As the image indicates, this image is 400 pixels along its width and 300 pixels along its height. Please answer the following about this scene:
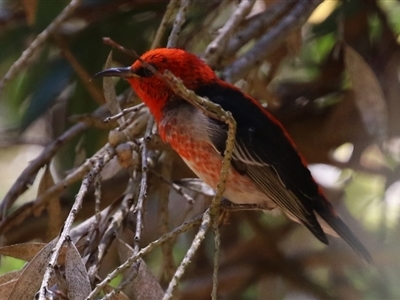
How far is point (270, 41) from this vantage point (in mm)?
2344

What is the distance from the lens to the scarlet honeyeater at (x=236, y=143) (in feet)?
7.04

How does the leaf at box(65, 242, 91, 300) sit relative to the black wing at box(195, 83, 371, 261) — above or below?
above

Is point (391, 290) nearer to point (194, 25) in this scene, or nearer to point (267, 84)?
point (267, 84)

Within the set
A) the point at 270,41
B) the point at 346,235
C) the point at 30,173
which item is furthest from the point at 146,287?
the point at 270,41

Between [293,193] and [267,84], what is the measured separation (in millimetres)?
735

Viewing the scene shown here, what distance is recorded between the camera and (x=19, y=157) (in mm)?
3617

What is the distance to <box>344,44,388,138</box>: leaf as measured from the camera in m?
2.33

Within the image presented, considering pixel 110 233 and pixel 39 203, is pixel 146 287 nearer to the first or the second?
pixel 110 233

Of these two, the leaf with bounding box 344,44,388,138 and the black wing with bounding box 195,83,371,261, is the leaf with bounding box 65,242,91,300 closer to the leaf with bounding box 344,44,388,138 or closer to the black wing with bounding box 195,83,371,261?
the black wing with bounding box 195,83,371,261

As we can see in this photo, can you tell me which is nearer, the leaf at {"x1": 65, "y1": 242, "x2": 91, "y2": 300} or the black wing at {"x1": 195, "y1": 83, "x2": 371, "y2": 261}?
the leaf at {"x1": 65, "y1": 242, "x2": 91, "y2": 300}

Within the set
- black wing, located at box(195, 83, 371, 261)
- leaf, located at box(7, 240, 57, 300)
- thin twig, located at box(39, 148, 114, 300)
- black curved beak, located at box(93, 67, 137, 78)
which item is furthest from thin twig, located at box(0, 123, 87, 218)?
leaf, located at box(7, 240, 57, 300)

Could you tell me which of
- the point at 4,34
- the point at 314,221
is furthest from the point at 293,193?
the point at 4,34

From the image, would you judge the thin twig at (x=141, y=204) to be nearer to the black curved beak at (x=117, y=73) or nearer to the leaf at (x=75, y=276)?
the leaf at (x=75, y=276)

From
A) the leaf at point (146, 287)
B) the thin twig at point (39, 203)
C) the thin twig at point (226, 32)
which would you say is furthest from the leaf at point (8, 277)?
the thin twig at point (226, 32)
